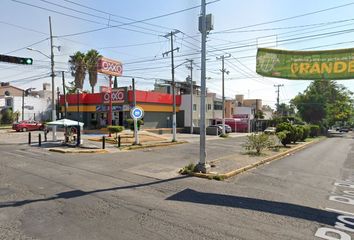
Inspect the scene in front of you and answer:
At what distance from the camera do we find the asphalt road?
6.20m

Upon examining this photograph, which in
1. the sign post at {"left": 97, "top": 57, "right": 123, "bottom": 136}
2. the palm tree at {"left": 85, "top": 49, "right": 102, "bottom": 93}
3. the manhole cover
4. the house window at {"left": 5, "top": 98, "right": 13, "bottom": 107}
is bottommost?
the manhole cover

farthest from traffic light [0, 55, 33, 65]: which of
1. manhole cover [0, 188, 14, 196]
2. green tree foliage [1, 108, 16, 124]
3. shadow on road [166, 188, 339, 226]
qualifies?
green tree foliage [1, 108, 16, 124]

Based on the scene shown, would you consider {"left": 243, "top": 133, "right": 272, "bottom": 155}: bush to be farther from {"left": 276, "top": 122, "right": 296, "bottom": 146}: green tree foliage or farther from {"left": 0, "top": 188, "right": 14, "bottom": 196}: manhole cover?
{"left": 0, "top": 188, "right": 14, "bottom": 196}: manhole cover

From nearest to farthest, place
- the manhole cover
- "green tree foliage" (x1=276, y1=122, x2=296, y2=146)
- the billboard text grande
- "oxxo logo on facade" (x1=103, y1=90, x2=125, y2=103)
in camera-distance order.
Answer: the manhole cover, the billboard text grande, "green tree foliage" (x1=276, y1=122, x2=296, y2=146), "oxxo logo on facade" (x1=103, y1=90, x2=125, y2=103)

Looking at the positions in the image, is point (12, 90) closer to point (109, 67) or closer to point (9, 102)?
point (9, 102)

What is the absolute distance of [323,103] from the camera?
61062 mm

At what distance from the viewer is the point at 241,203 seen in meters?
8.42

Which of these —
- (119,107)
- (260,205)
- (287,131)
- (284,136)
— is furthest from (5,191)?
(119,107)

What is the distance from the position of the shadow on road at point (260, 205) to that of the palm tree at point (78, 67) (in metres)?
44.0

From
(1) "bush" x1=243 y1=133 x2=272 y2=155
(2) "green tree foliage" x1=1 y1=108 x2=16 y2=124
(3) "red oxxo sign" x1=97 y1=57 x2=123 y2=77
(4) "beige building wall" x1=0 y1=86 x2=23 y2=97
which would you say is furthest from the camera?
(4) "beige building wall" x1=0 y1=86 x2=23 y2=97

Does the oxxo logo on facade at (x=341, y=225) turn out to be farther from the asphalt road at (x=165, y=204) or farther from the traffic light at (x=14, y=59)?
the traffic light at (x=14, y=59)

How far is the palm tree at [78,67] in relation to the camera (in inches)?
1951

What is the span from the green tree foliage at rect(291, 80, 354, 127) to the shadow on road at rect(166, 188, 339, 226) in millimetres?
53213

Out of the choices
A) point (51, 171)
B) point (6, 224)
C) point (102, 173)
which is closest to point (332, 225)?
point (6, 224)
